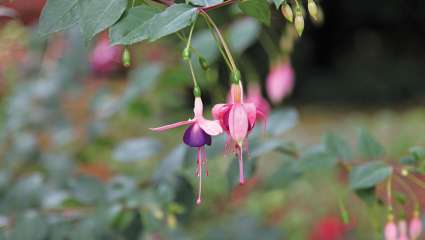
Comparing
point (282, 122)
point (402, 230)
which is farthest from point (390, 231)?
point (282, 122)

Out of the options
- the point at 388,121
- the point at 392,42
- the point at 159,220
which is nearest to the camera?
the point at 159,220

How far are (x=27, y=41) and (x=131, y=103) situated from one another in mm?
301

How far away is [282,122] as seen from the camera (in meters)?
1.14

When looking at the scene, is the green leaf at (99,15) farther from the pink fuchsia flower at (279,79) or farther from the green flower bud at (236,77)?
the pink fuchsia flower at (279,79)

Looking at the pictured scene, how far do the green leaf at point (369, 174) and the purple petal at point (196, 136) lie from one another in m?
0.30

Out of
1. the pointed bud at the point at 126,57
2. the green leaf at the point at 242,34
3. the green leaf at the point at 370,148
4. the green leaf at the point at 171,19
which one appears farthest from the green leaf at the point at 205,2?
the green leaf at the point at 242,34

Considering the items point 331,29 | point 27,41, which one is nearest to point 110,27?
point 27,41

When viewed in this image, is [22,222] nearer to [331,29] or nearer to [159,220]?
[159,220]

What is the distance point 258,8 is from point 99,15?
0.14 metres

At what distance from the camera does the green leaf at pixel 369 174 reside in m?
0.83

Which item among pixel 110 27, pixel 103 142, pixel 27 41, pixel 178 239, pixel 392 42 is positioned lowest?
pixel 392 42

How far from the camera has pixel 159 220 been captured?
101cm

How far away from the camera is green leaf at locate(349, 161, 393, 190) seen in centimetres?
83

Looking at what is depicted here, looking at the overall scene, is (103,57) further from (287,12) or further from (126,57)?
(287,12)
